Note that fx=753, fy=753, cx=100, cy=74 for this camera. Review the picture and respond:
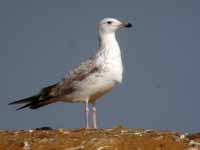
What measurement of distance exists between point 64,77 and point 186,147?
16.5ft

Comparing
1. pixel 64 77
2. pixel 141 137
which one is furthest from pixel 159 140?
pixel 64 77


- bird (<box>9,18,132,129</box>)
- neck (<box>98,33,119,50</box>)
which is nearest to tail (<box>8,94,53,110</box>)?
bird (<box>9,18,132,129</box>)

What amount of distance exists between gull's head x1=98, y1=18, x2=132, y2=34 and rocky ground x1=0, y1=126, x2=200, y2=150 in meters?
3.84

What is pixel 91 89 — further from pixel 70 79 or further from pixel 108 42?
pixel 108 42

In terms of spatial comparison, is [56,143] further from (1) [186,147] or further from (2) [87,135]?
(1) [186,147]

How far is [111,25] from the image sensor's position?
17219 mm

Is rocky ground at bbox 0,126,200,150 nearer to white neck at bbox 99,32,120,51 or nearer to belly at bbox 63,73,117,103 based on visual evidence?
belly at bbox 63,73,117,103

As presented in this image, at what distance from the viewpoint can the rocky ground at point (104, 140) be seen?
12453 millimetres

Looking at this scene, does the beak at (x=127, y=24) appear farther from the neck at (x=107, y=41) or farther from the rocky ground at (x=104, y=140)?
the rocky ground at (x=104, y=140)

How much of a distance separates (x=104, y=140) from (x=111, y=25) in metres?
5.06

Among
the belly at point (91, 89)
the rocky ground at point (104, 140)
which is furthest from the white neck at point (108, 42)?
the rocky ground at point (104, 140)

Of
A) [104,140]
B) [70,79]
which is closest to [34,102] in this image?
[70,79]

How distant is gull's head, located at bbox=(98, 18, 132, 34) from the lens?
17.2 m

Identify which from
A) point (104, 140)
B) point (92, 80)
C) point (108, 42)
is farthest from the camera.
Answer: point (108, 42)
